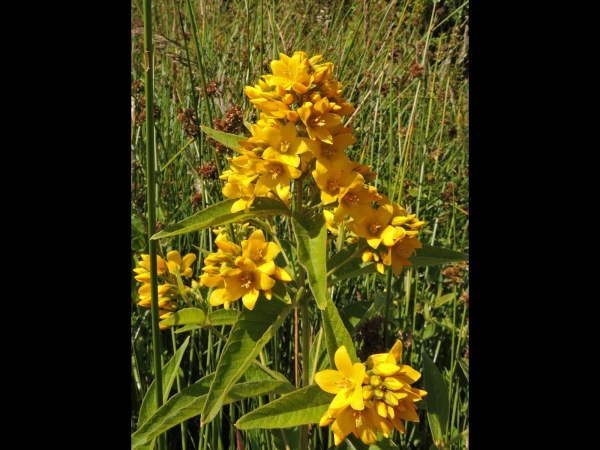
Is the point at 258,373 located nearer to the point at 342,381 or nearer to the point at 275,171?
the point at 342,381

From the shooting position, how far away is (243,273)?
1.06 m

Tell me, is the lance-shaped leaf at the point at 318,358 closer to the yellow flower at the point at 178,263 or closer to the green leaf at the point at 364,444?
the green leaf at the point at 364,444

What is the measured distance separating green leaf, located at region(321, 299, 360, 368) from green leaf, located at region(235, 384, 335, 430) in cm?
10

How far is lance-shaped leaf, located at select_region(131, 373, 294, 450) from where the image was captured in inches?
39.1

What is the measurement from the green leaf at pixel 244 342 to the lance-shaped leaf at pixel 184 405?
0.08 metres

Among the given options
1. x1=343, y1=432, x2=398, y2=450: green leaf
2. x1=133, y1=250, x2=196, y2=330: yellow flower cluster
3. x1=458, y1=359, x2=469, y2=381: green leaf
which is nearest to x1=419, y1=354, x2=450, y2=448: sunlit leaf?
x1=343, y1=432, x2=398, y2=450: green leaf

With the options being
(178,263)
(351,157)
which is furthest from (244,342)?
(351,157)

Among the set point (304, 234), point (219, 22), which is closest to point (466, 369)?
point (304, 234)

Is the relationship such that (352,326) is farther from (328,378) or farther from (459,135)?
(459,135)

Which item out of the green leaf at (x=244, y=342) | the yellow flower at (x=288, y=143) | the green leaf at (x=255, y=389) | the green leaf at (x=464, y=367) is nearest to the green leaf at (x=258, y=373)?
the green leaf at (x=255, y=389)

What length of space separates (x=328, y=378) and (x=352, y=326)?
1.07ft

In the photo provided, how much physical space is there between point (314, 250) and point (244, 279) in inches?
6.9

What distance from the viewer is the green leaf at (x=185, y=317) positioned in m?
1.09

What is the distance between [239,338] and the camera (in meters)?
1.02
